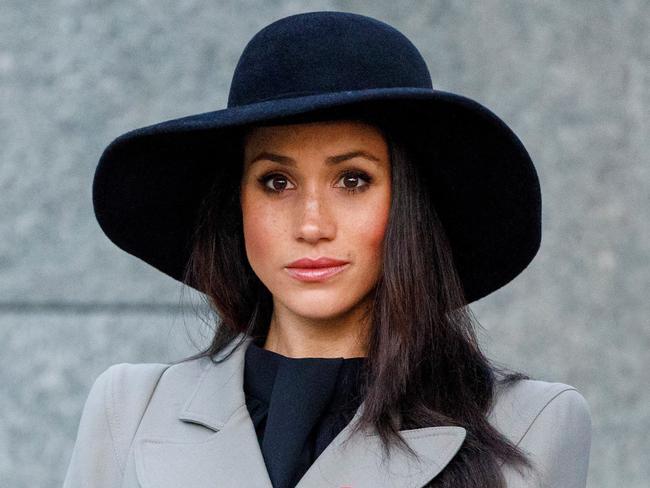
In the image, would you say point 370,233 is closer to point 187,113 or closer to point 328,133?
point 328,133

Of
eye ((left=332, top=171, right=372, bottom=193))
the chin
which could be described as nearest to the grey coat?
the chin

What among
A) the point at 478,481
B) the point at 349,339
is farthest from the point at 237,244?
the point at 478,481

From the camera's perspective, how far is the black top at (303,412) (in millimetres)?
2691

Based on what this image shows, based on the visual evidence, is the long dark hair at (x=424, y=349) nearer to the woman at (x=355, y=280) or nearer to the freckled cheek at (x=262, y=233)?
the woman at (x=355, y=280)

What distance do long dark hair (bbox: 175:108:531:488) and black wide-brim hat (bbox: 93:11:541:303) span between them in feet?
0.25

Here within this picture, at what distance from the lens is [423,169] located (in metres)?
2.78

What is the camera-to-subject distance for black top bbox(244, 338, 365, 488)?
2691 mm

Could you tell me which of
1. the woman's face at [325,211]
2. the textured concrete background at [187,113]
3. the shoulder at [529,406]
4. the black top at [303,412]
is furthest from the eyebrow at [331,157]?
the textured concrete background at [187,113]

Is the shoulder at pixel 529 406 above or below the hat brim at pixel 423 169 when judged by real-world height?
below

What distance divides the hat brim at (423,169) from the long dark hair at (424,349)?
0.07 meters

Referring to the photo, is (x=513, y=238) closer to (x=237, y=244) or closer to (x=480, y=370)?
(x=480, y=370)

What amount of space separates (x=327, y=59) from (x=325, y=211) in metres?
0.28

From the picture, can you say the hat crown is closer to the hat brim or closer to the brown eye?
the hat brim

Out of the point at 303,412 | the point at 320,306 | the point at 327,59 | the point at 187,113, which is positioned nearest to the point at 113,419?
the point at 303,412
